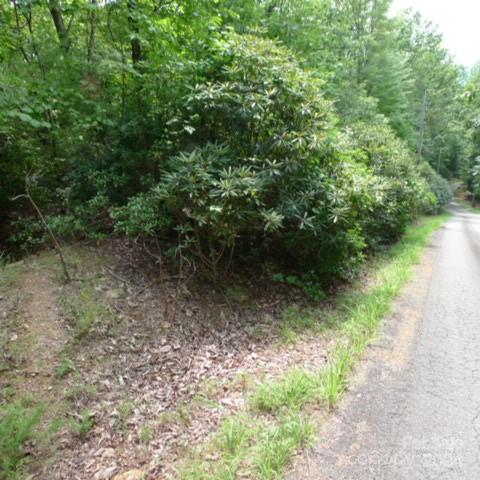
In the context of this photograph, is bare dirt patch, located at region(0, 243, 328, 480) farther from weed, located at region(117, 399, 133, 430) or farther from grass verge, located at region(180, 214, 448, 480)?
grass verge, located at region(180, 214, 448, 480)

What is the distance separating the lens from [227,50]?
423cm

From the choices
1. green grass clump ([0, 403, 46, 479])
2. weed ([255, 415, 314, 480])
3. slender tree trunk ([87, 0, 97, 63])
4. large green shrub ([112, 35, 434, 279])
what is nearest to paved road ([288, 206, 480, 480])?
weed ([255, 415, 314, 480])

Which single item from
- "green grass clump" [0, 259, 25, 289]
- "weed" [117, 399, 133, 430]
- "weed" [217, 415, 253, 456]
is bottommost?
"weed" [117, 399, 133, 430]

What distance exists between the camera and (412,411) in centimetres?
236

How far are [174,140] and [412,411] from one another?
13.8 ft

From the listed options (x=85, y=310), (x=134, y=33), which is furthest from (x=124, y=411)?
(x=134, y=33)

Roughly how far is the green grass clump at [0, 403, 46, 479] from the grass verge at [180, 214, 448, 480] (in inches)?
45.5

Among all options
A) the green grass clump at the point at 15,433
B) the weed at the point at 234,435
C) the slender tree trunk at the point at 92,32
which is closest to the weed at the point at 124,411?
the green grass clump at the point at 15,433

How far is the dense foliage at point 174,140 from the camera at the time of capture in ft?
12.3

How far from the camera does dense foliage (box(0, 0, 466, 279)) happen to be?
3.76m

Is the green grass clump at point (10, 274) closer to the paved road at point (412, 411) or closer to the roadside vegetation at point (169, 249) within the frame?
the roadside vegetation at point (169, 249)

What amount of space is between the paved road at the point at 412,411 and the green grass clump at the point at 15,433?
1.87 meters

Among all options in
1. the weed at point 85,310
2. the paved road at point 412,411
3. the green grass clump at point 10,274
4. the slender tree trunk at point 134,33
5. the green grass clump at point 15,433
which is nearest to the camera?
the paved road at point 412,411

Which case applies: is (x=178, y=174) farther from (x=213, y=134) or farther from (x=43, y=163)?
(x=43, y=163)
